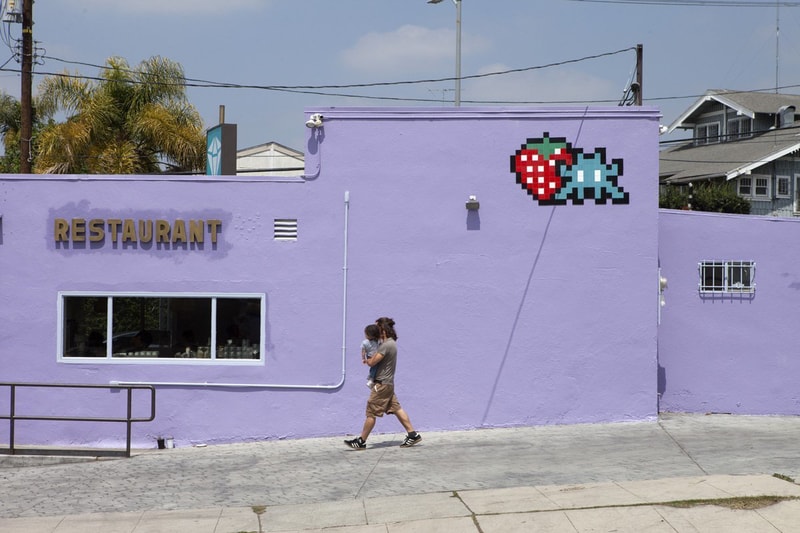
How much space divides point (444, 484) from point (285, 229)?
5.07m

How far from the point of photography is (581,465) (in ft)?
34.3

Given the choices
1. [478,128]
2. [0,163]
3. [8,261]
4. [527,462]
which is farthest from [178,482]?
[0,163]

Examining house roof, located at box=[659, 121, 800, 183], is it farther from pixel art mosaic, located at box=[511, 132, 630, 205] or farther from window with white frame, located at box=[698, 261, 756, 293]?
pixel art mosaic, located at box=[511, 132, 630, 205]

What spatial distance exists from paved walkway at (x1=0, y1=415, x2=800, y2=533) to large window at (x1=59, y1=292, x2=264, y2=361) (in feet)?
4.88

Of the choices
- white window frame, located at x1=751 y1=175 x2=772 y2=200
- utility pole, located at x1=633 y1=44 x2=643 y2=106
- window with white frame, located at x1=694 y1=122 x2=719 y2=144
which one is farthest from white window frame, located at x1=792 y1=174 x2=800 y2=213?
utility pole, located at x1=633 y1=44 x2=643 y2=106

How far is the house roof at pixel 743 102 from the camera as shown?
35.2 metres

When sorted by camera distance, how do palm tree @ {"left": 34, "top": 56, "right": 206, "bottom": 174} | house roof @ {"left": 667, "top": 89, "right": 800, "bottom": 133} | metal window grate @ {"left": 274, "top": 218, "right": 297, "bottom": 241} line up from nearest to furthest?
metal window grate @ {"left": 274, "top": 218, "right": 297, "bottom": 241} < palm tree @ {"left": 34, "top": 56, "right": 206, "bottom": 174} < house roof @ {"left": 667, "top": 89, "right": 800, "bottom": 133}

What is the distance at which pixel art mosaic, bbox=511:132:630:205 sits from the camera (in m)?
13.1

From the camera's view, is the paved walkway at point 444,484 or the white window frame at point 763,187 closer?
the paved walkway at point 444,484

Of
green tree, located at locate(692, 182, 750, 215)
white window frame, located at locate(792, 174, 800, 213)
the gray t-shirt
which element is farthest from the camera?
white window frame, located at locate(792, 174, 800, 213)

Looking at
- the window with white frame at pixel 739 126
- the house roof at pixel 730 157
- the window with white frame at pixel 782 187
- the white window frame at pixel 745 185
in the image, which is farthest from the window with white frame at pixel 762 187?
the window with white frame at pixel 739 126

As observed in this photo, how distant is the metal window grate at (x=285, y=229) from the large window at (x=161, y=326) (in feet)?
3.17

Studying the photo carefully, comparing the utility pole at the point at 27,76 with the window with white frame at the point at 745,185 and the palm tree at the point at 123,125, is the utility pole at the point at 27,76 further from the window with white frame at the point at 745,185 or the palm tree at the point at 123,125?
the window with white frame at the point at 745,185

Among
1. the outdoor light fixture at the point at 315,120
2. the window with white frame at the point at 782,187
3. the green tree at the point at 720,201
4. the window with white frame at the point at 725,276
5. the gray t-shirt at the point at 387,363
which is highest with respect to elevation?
the window with white frame at the point at 782,187
